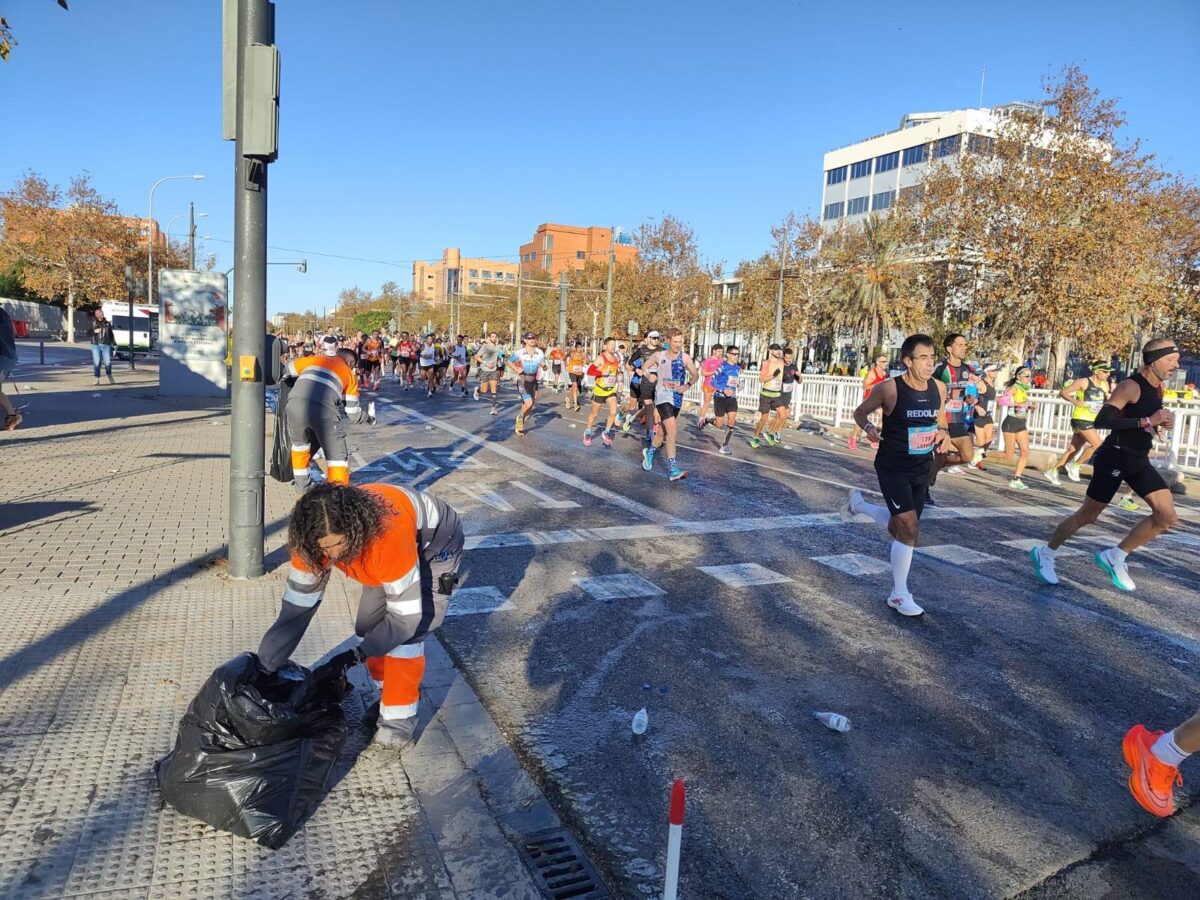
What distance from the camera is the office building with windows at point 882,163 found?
6259 centimetres

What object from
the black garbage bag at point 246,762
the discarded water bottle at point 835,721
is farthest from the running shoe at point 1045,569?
the black garbage bag at point 246,762

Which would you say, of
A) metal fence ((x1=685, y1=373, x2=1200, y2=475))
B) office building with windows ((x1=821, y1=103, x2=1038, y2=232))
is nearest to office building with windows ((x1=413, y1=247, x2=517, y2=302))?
office building with windows ((x1=821, y1=103, x2=1038, y2=232))

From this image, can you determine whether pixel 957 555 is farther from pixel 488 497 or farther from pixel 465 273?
pixel 465 273

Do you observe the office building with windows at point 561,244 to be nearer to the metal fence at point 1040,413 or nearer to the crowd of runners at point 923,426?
the metal fence at point 1040,413

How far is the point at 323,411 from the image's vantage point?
23.9ft

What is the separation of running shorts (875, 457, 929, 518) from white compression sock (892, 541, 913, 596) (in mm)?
256

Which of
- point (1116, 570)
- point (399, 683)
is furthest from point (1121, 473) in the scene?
point (399, 683)

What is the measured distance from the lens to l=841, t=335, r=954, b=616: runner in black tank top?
18.6ft

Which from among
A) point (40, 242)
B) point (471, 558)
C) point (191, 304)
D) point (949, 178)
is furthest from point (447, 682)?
point (40, 242)

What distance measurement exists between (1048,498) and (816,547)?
5422 mm

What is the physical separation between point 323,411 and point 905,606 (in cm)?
504

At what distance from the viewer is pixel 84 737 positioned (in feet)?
10.9

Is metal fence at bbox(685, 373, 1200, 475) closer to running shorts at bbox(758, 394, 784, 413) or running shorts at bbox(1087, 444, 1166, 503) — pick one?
running shorts at bbox(758, 394, 784, 413)

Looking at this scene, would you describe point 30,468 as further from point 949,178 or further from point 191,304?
point 949,178
